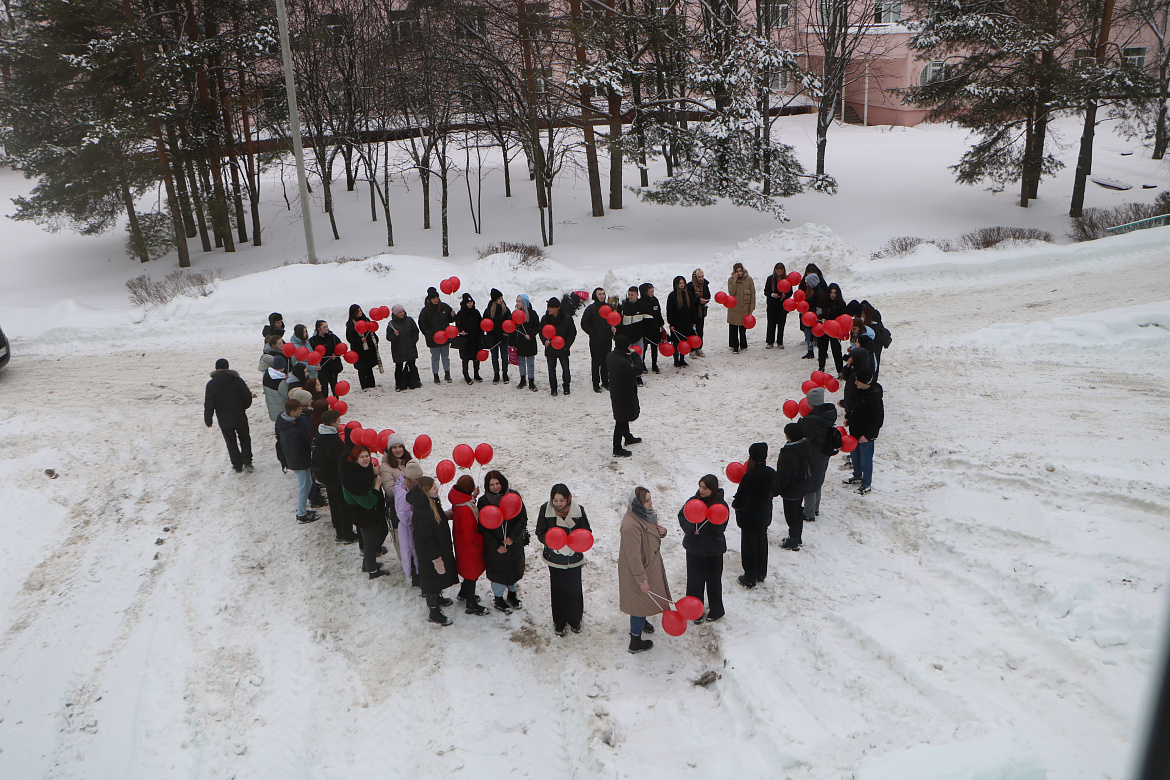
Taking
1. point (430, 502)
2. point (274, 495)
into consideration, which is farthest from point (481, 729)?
point (274, 495)

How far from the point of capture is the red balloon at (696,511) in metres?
5.90

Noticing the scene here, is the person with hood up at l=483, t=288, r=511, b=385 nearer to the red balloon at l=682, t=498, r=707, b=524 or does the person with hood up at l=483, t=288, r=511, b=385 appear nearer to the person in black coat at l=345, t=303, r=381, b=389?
the person in black coat at l=345, t=303, r=381, b=389

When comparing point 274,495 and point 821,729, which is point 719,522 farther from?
point 274,495

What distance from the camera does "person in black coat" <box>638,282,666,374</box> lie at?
11.6m

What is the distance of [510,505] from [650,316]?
6.14m

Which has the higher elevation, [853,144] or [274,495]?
[853,144]

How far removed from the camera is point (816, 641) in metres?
5.99

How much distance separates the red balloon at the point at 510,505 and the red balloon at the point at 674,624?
4.92 feet

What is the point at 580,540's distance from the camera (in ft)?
19.5

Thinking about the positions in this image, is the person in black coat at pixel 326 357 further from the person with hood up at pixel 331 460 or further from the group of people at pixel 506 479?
the person with hood up at pixel 331 460

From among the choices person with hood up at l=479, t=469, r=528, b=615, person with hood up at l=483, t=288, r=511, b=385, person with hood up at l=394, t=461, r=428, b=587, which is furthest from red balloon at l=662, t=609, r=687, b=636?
person with hood up at l=483, t=288, r=511, b=385

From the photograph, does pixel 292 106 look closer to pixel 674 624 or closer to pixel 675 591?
pixel 675 591

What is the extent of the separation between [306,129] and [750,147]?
14.9m

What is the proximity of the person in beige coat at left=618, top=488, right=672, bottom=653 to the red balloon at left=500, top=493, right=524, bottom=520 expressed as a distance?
3.02 ft
